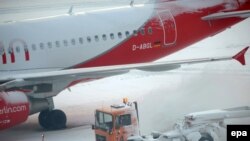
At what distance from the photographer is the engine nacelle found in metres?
10.0

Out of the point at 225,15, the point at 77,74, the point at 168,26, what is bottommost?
the point at 77,74

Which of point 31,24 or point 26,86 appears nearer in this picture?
point 26,86

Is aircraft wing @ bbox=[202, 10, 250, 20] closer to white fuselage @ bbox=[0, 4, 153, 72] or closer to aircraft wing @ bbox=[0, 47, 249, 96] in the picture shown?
white fuselage @ bbox=[0, 4, 153, 72]

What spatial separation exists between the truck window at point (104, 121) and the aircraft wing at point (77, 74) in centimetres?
107

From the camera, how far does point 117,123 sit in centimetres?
953

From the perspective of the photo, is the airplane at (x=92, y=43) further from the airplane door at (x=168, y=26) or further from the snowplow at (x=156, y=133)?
the snowplow at (x=156, y=133)

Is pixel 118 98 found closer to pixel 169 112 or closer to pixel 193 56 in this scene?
pixel 169 112

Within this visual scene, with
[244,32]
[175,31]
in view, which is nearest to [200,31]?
[175,31]

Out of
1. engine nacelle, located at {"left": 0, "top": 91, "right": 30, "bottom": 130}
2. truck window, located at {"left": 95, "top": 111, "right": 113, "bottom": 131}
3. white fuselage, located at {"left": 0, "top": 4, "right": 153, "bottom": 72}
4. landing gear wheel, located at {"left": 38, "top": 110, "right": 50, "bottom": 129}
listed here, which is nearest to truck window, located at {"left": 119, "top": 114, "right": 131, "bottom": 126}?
truck window, located at {"left": 95, "top": 111, "right": 113, "bottom": 131}

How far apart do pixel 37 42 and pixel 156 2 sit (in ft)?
8.22

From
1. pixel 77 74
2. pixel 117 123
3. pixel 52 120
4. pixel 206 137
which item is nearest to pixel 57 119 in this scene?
pixel 52 120

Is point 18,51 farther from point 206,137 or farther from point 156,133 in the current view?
point 206,137

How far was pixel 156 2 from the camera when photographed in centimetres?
1265

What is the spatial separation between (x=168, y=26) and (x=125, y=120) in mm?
3354
